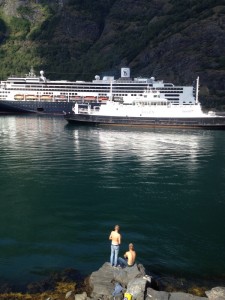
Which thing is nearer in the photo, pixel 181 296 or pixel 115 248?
pixel 181 296

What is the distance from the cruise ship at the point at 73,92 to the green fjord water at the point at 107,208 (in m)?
74.5

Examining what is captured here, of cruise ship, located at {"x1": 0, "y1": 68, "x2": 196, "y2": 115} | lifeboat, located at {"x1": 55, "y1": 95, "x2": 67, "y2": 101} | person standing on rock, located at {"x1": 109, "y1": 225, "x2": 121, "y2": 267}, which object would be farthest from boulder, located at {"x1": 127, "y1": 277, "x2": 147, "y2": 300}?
lifeboat, located at {"x1": 55, "y1": 95, "x2": 67, "y2": 101}

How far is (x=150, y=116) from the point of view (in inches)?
3844

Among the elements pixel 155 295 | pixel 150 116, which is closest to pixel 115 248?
pixel 155 295

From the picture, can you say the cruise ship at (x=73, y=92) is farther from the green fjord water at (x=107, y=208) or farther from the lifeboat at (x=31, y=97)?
the green fjord water at (x=107, y=208)

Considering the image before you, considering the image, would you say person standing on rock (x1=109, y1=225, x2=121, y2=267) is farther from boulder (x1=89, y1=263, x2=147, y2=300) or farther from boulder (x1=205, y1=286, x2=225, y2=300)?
boulder (x1=205, y1=286, x2=225, y2=300)

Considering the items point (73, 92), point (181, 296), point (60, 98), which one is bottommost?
point (181, 296)

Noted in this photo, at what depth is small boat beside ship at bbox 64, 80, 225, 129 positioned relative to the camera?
95562 mm

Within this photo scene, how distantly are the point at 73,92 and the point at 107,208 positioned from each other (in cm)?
11670

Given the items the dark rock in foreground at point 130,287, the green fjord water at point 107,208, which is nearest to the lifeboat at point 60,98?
the green fjord water at point 107,208

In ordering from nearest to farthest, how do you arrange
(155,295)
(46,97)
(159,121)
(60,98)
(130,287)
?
(155,295), (130,287), (159,121), (46,97), (60,98)

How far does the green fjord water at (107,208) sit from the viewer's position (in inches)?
881

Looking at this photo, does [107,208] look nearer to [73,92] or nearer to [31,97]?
[73,92]

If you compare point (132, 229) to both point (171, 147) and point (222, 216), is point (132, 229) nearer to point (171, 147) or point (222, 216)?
point (222, 216)
